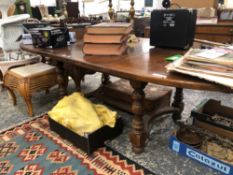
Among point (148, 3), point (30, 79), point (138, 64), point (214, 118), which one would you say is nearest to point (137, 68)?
point (138, 64)

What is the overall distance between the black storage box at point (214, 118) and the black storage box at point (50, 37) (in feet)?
Result: 3.59

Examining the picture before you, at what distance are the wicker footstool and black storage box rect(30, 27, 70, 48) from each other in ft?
1.03

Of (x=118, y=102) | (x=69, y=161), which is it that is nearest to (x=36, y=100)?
(x=118, y=102)

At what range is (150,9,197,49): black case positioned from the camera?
1278 millimetres

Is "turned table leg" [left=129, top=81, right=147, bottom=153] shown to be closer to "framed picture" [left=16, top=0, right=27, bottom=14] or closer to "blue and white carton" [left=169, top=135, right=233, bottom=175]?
"blue and white carton" [left=169, top=135, right=233, bottom=175]

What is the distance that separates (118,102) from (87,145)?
2.38 feet

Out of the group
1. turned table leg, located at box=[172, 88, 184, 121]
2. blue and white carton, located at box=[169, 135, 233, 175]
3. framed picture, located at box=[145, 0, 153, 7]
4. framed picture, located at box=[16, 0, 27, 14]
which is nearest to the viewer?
blue and white carton, located at box=[169, 135, 233, 175]

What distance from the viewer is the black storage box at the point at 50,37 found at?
1.57 m

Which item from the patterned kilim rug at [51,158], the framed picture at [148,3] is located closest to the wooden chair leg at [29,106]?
the patterned kilim rug at [51,158]

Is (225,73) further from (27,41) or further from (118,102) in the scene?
(27,41)

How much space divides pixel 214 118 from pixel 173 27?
67 centimetres

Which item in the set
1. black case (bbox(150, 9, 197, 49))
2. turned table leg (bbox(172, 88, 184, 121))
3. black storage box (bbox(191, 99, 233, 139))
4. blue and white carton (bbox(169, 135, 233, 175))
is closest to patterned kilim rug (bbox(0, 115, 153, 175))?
blue and white carton (bbox(169, 135, 233, 175))

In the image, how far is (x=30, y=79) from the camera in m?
1.83

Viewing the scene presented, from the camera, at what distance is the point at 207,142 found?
142 centimetres
